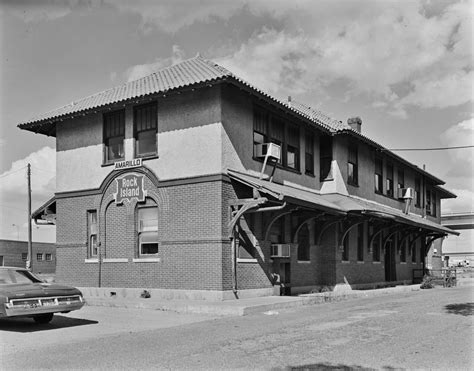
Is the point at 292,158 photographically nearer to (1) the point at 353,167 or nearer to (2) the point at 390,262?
(1) the point at 353,167

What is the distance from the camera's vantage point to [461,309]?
16.8m

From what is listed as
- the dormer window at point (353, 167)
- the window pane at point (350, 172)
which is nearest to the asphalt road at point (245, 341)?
the window pane at point (350, 172)

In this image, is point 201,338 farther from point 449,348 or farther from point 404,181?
point 404,181

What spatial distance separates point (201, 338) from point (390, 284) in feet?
69.0

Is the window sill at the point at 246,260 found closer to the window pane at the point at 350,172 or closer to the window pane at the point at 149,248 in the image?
the window pane at the point at 149,248

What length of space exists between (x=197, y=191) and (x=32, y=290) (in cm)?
745

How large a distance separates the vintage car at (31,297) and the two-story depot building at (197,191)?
19.6 ft

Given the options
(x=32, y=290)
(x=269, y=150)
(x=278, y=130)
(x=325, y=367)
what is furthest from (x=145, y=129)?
(x=325, y=367)

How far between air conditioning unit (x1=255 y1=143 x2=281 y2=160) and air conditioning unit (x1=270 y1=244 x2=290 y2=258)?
121 inches

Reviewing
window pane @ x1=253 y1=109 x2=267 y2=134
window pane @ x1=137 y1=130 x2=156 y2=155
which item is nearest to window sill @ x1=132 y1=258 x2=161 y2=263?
window pane @ x1=137 y1=130 x2=156 y2=155

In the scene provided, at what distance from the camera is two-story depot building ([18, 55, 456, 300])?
1839 centimetres

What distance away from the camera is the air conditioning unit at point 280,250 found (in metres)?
20.3

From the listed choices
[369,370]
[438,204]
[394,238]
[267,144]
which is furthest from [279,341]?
[438,204]

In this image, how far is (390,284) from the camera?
3020 centimetres
